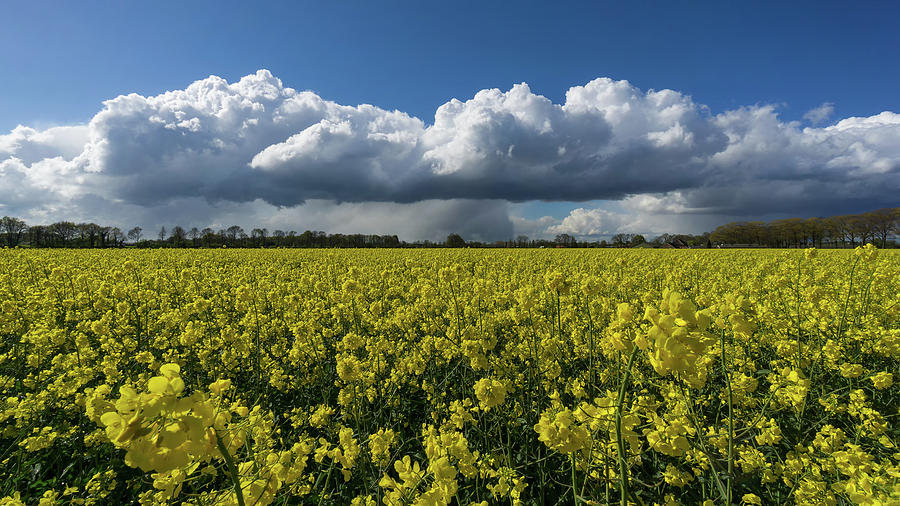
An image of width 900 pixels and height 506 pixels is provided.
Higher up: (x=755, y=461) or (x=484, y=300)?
(x=484, y=300)

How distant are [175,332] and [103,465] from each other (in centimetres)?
372

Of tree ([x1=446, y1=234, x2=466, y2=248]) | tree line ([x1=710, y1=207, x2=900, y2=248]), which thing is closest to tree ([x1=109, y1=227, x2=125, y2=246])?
tree ([x1=446, y1=234, x2=466, y2=248])

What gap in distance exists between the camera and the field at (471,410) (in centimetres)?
153

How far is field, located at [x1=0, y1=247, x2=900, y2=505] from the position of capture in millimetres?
1526

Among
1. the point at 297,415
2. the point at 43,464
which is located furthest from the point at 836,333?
the point at 43,464

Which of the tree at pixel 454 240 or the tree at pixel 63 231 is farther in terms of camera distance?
the tree at pixel 454 240

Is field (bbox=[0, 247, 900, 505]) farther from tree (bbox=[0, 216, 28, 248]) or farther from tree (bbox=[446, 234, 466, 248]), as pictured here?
tree (bbox=[0, 216, 28, 248])

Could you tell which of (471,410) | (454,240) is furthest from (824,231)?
(471,410)

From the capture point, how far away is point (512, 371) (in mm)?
4352

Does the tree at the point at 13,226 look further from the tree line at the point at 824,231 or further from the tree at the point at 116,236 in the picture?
the tree line at the point at 824,231

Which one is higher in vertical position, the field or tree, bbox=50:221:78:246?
tree, bbox=50:221:78:246

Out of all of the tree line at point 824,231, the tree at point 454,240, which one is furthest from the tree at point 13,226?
the tree line at point 824,231

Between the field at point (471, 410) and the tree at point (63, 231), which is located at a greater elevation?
the tree at point (63, 231)

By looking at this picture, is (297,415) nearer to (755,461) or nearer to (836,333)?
(755,461)
